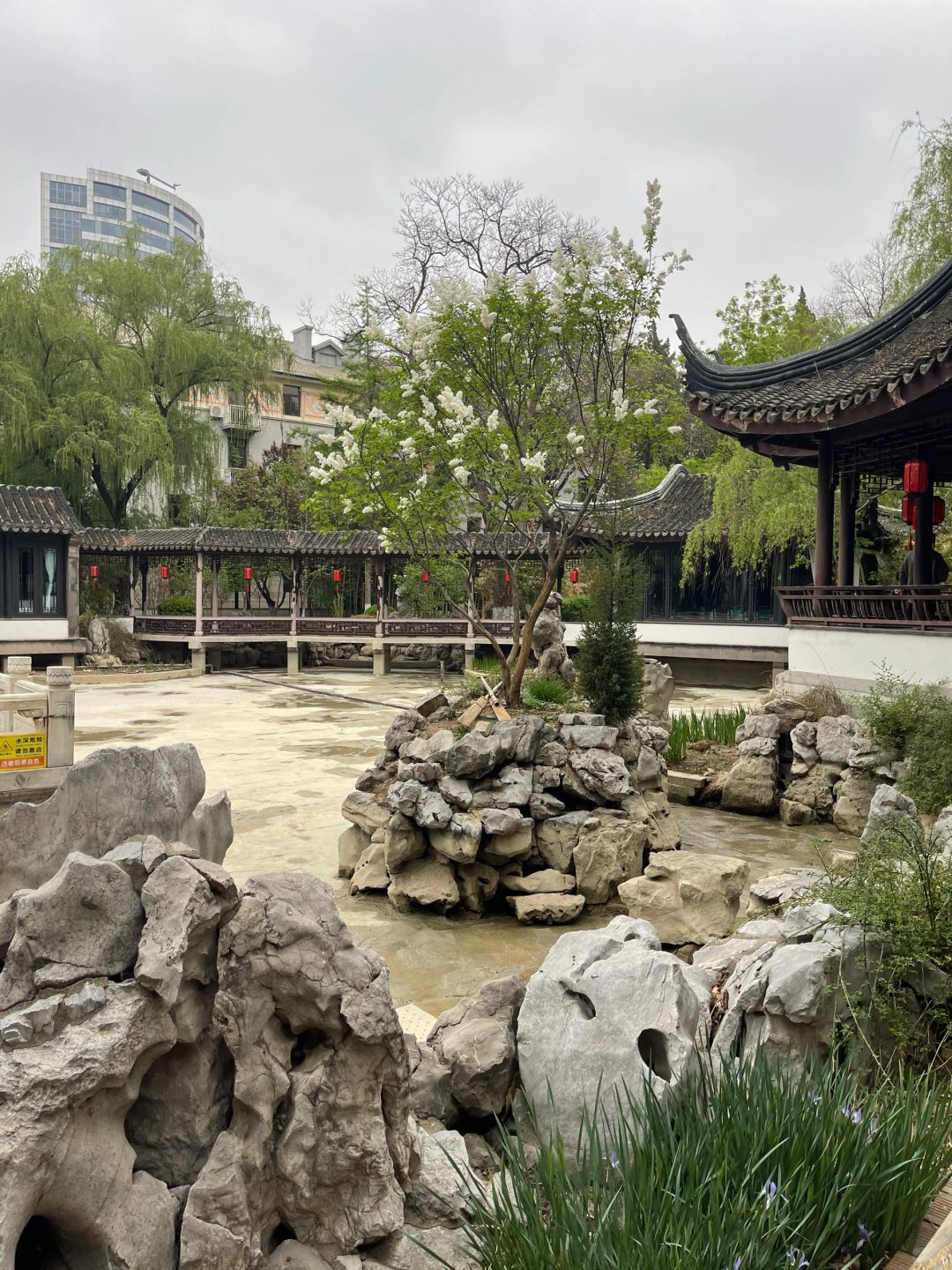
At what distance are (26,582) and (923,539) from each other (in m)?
18.7

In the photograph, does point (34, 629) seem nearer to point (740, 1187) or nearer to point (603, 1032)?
point (603, 1032)

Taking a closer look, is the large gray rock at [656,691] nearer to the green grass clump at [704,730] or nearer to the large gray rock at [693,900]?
the green grass clump at [704,730]

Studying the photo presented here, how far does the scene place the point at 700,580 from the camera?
2120cm

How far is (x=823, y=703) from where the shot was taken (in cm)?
979

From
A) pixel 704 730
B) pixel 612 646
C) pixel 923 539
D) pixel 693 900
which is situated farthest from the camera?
pixel 704 730

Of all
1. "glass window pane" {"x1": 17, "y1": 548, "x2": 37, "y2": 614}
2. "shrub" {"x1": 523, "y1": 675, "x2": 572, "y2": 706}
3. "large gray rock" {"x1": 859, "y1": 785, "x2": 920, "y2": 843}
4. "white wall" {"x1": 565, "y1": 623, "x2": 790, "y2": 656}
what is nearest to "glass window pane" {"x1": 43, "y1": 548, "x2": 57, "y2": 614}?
"glass window pane" {"x1": 17, "y1": 548, "x2": 37, "y2": 614}

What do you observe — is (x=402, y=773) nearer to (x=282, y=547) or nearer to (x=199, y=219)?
(x=282, y=547)

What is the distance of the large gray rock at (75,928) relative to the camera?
2.36 metres

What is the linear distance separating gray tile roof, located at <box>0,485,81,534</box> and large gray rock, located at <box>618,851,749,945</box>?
18316 mm

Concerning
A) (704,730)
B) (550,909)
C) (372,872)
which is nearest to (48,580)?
(704,730)

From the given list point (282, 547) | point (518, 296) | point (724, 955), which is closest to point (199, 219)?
point (282, 547)

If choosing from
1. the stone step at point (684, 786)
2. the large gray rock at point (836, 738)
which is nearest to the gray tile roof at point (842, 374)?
the large gray rock at point (836, 738)

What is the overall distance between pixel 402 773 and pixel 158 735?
23.4 feet

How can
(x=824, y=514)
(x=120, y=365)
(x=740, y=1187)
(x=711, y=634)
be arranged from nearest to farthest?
(x=740, y=1187), (x=824, y=514), (x=711, y=634), (x=120, y=365)
